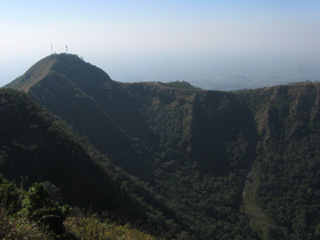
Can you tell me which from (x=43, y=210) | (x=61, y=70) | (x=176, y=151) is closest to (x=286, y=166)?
(x=176, y=151)

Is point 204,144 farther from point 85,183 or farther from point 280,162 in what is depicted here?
point 85,183

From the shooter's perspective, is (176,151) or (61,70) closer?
(176,151)

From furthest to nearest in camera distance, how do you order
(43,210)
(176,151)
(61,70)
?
(61,70) → (176,151) → (43,210)

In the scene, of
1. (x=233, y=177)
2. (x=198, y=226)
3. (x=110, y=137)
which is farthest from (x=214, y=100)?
(x=198, y=226)

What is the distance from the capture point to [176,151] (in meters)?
40.6

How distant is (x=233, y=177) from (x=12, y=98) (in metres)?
30.5

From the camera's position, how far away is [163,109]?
48.1 meters

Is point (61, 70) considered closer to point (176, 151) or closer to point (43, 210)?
point (176, 151)

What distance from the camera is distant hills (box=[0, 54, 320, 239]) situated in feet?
66.7

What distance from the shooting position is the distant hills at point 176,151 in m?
20.3

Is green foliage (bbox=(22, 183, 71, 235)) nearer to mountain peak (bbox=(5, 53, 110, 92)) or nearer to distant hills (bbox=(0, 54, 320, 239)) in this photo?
distant hills (bbox=(0, 54, 320, 239))

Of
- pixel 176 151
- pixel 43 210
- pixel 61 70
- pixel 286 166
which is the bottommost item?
pixel 286 166

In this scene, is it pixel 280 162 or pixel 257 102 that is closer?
pixel 280 162

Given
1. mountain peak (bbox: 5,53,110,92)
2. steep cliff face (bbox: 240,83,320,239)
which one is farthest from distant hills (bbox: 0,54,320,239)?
mountain peak (bbox: 5,53,110,92)
